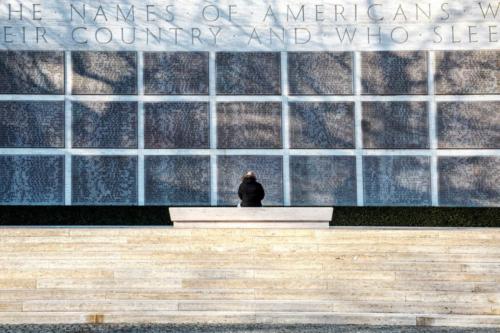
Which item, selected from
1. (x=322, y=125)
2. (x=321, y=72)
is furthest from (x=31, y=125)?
(x=321, y=72)

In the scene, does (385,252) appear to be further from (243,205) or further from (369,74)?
(369,74)

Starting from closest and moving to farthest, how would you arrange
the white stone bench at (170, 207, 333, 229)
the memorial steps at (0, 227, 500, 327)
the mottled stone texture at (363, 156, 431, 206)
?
the memorial steps at (0, 227, 500, 327) < the white stone bench at (170, 207, 333, 229) < the mottled stone texture at (363, 156, 431, 206)

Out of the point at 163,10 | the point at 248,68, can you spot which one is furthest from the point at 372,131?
the point at 163,10

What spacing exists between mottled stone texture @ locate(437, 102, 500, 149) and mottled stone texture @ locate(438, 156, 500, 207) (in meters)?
0.44

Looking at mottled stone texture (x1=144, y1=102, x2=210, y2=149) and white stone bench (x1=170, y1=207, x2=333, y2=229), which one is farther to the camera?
mottled stone texture (x1=144, y1=102, x2=210, y2=149)

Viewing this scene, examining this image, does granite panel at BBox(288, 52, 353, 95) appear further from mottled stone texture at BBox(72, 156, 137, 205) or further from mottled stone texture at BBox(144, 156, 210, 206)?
mottled stone texture at BBox(72, 156, 137, 205)

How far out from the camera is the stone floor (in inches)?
487

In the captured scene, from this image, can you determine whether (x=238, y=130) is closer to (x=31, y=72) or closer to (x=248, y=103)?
(x=248, y=103)

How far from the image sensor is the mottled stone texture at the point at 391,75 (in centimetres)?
2423

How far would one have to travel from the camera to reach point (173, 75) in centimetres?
2422

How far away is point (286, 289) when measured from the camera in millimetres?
13695

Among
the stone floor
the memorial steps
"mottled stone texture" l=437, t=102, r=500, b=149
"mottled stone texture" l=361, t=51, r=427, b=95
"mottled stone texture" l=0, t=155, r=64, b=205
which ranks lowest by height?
the stone floor

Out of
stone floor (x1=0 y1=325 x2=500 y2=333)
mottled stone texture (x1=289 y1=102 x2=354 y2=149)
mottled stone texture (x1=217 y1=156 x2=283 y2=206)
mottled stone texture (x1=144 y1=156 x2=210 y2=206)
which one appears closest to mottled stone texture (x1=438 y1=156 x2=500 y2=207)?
mottled stone texture (x1=289 y1=102 x2=354 y2=149)

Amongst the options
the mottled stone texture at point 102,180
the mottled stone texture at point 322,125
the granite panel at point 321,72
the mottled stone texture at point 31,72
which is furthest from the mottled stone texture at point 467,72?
the mottled stone texture at point 31,72
